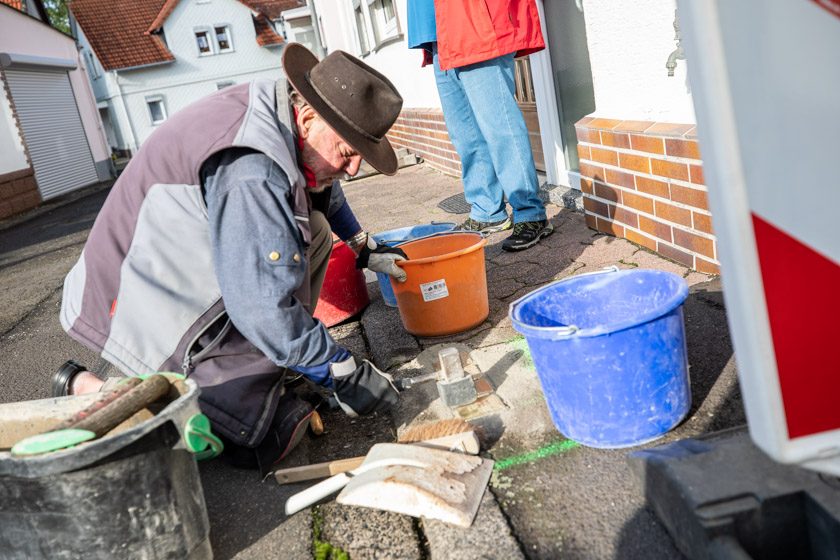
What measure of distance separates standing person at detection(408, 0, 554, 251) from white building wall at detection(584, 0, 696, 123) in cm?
41

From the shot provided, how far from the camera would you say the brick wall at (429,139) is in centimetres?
787

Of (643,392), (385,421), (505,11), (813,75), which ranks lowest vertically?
(385,421)

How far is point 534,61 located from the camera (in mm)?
5195

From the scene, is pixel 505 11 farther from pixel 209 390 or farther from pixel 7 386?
pixel 7 386

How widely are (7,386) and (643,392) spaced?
3.64 meters

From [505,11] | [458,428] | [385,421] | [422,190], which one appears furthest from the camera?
[422,190]

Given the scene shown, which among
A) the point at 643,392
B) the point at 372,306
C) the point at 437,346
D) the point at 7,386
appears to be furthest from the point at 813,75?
the point at 7,386

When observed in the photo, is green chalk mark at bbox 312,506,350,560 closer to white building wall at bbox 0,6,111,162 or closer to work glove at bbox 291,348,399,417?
work glove at bbox 291,348,399,417


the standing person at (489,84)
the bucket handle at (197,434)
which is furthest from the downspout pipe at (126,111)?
the bucket handle at (197,434)

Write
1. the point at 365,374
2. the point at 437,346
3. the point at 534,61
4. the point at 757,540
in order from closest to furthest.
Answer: the point at 757,540
the point at 365,374
the point at 437,346
the point at 534,61

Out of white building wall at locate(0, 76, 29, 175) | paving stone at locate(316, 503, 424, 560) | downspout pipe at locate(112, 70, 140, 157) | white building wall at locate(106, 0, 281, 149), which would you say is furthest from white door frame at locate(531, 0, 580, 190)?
downspout pipe at locate(112, 70, 140, 157)

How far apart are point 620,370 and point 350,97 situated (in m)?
1.27

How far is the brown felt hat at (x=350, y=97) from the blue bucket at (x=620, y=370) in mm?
800

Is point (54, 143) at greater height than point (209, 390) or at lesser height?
greater
